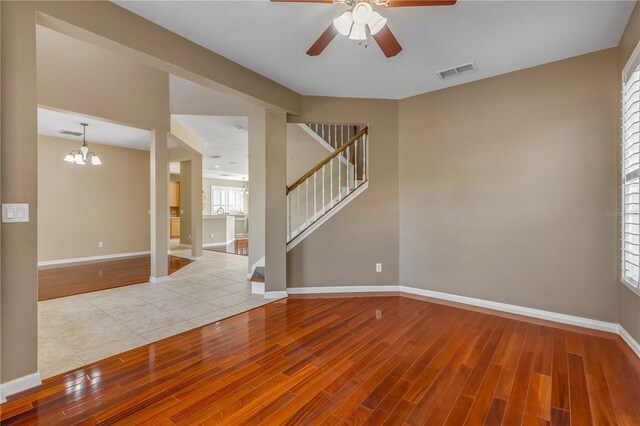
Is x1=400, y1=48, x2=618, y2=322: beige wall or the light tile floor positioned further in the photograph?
x1=400, y1=48, x2=618, y2=322: beige wall

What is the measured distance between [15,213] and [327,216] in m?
3.10

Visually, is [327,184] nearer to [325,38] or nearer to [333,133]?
[333,133]

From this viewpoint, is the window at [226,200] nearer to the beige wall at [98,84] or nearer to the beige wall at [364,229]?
the beige wall at [98,84]

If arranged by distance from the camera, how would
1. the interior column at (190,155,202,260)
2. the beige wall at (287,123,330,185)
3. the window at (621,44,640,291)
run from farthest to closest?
the interior column at (190,155,202,260) → the beige wall at (287,123,330,185) → the window at (621,44,640,291)

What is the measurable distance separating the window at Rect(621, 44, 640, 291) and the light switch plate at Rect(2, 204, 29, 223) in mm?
4430

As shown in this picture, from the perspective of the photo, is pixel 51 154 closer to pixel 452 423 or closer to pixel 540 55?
pixel 452 423

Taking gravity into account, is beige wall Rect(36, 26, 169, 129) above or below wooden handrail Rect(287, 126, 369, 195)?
above

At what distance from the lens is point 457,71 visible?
3248mm

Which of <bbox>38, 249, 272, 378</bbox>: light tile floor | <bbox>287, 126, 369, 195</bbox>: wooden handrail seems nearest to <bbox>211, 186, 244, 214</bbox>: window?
<bbox>38, 249, 272, 378</bbox>: light tile floor

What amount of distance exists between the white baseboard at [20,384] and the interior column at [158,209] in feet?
9.64

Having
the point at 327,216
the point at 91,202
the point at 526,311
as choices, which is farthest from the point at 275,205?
the point at 91,202

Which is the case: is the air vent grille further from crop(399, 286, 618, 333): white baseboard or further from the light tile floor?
crop(399, 286, 618, 333): white baseboard

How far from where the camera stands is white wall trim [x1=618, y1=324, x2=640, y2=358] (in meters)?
2.30

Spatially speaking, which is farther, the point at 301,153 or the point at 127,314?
the point at 301,153
